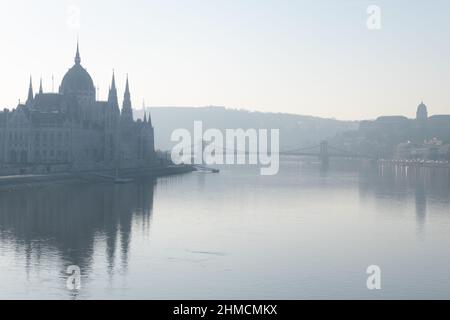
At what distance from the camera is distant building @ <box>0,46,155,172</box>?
385ft

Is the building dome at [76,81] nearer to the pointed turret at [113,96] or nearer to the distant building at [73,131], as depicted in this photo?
the distant building at [73,131]

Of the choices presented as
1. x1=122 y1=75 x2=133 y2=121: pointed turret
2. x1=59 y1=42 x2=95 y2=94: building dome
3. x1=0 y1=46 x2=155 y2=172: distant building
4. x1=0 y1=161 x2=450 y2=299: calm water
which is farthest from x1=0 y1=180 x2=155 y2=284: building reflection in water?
x1=122 y1=75 x2=133 y2=121: pointed turret

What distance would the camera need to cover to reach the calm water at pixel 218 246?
3484cm

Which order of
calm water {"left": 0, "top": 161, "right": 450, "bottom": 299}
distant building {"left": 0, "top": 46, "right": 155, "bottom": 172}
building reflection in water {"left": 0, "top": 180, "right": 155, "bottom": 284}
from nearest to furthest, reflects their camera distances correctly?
calm water {"left": 0, "top": 161, "right": 450, "bottom": 299} → building reflection in water {"left": 0, "top": 180, "right": 155, "bottom": 284} → distant building {"left": 0, "top": 46, "right": 155, "bottom": 172}

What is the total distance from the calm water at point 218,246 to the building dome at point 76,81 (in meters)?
52.7

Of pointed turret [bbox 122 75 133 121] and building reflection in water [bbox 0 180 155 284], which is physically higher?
pointed turret [bbox 122 75 133 121]

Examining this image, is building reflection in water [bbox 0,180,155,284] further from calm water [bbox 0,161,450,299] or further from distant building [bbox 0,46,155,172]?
distant building [bbox 0,46,155,172]

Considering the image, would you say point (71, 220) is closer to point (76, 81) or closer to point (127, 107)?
point (76, 81)

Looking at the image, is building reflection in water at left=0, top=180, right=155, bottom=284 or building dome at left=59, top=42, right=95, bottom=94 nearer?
building reflection in water at left=0, top=180, right=155, bottom=284

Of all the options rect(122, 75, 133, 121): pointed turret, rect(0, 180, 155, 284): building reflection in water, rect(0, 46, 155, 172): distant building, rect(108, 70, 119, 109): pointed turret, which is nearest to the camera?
rect(0, 180, 155, 284): building reflection in water

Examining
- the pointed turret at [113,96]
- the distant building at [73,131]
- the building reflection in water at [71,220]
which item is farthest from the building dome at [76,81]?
the building reflection in water at [71,220]
